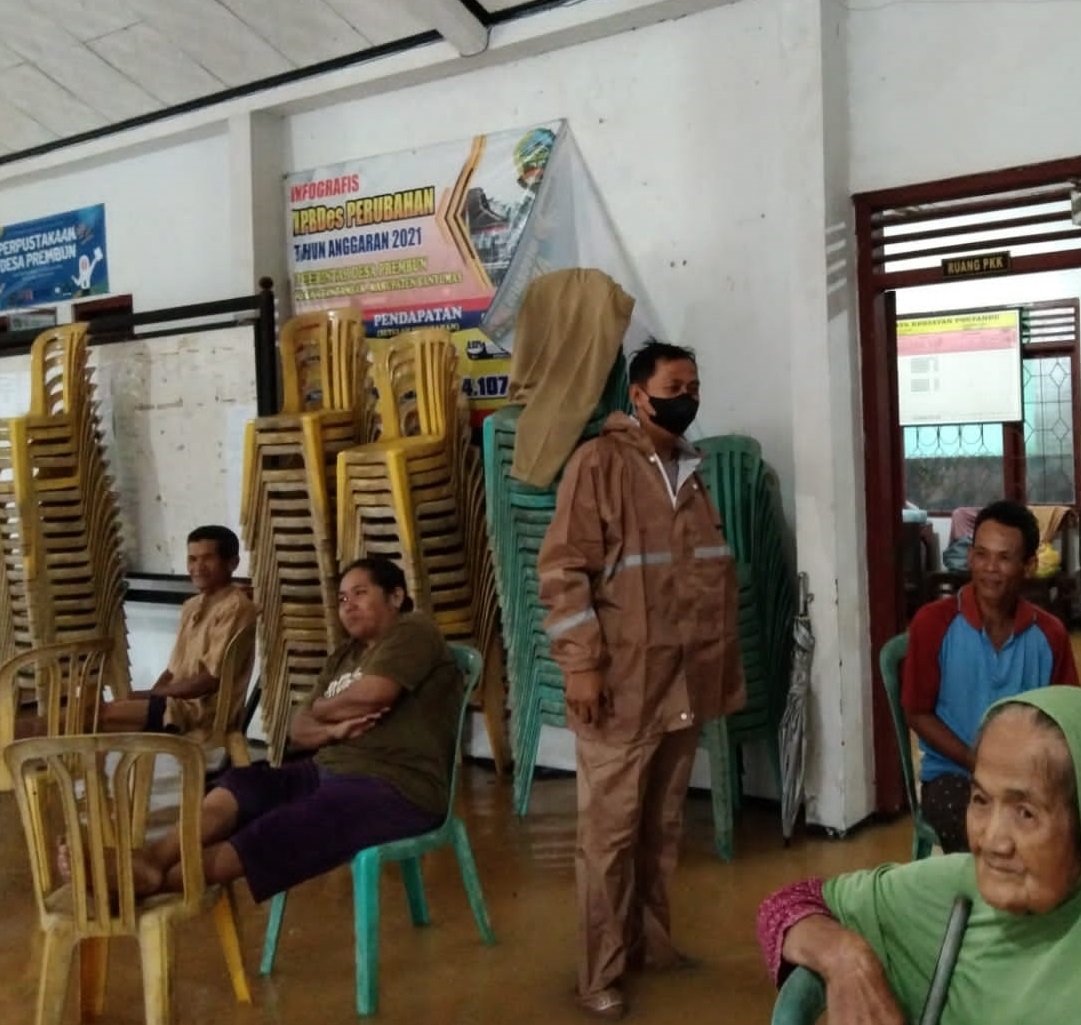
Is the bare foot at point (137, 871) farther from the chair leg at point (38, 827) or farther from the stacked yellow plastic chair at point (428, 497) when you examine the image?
the stacked yellow plastic chair at point (428, 497)

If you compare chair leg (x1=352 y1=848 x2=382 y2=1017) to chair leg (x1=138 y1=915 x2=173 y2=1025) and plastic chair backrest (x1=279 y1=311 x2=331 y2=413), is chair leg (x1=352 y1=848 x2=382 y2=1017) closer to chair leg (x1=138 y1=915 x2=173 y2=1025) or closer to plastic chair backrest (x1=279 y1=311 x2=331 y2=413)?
chair leg (x1=138 y1=915 x2=173 y2=1025)

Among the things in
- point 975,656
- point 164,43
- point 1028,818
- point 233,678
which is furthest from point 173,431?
point 1028,818

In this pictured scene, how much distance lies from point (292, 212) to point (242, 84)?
58 cm

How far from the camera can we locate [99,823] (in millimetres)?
2486

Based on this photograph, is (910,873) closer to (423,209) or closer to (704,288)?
(704,288)

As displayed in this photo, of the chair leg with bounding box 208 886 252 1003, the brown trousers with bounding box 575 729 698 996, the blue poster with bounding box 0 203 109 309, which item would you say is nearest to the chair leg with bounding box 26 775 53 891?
the chair leg with bounding box 208 886 252 1003

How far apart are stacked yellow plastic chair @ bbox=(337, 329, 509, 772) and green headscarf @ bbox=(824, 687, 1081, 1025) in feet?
10.2

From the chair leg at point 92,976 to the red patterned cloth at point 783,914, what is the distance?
1975 millimetres

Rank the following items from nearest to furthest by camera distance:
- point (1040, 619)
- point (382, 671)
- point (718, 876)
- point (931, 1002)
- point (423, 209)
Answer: point (931, 1002) < point (1040, 619) < point (382, 671) < point (718, 876) < point (423, 209)

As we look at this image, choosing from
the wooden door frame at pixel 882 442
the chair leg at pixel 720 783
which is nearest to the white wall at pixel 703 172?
the wooden door frame at pixel 882 442

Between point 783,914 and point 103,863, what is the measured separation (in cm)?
161

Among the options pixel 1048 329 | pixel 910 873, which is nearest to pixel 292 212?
pixel 910 873

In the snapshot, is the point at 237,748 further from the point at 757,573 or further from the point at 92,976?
the point at 757,573

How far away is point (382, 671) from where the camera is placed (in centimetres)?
299
